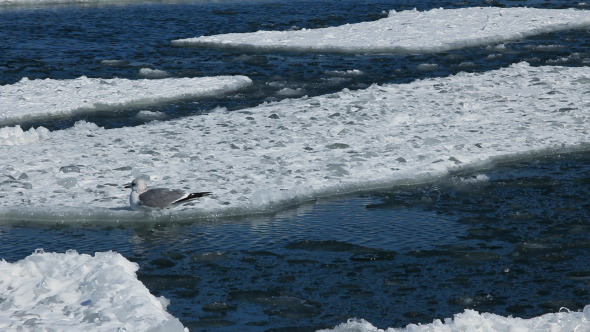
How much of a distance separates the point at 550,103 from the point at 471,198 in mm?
4452

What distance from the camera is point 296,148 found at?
1152cm

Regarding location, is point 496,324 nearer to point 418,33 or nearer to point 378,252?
point 378,252

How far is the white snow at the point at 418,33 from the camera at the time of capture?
18906 mm

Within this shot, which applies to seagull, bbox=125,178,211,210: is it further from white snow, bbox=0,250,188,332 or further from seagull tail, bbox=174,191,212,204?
white snow, bbox=0,250,188,332

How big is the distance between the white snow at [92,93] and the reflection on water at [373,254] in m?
5.29

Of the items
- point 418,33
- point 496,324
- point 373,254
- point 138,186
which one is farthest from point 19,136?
point 418,33

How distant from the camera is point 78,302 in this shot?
6.94 metres

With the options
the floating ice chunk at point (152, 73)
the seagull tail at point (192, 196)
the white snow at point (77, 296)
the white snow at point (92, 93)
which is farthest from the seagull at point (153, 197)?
the floating ice chunk at point (152, 73)

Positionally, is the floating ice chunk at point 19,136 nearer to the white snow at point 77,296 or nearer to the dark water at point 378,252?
the dark water at point 378,252

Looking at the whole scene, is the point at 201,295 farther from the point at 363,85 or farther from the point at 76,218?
the point at 363,85

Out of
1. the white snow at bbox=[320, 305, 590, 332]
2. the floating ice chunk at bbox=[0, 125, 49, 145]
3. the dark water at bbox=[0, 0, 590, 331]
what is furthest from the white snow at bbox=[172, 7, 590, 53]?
the white snow at bbox=[320, 305, 590, 332]

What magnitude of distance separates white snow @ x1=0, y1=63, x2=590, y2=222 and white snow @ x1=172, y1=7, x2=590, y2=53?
436 cm

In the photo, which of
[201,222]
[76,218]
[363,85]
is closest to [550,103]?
[363,85]

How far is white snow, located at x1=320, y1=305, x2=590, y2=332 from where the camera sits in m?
6.32
